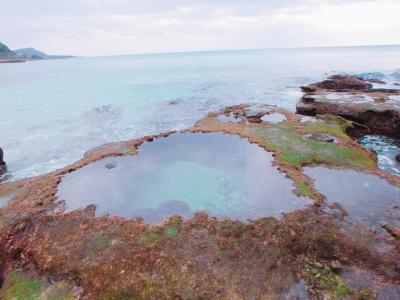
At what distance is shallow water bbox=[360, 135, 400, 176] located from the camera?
27.3 metres

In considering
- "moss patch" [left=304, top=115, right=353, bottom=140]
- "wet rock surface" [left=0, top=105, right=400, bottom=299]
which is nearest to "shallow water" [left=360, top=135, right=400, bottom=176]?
"moss patch" [left=304, top=115, right=353, bottom=140]

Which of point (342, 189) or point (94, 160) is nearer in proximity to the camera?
point (342, 189)

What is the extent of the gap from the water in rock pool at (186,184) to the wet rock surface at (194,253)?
0.78m

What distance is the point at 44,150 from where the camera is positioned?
3934 cm

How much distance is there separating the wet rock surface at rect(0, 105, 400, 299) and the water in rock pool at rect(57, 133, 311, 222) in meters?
0.78

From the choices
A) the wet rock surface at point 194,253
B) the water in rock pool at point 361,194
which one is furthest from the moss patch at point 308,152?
the wet rock surface at point 194,253

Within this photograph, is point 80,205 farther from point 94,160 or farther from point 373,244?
point 373,244

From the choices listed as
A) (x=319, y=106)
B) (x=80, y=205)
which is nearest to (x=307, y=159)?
(x=80, y=205)

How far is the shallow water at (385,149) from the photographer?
89.6 feet

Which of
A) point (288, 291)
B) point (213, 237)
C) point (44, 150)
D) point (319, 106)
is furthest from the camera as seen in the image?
point (319, 106)

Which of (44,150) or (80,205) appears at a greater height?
(80,205)

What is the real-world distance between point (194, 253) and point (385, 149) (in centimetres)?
2814

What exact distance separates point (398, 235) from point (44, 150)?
4071cm

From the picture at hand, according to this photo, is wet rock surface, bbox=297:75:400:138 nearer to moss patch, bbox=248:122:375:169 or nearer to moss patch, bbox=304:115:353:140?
moss patch, bbox=304:115:353:140
